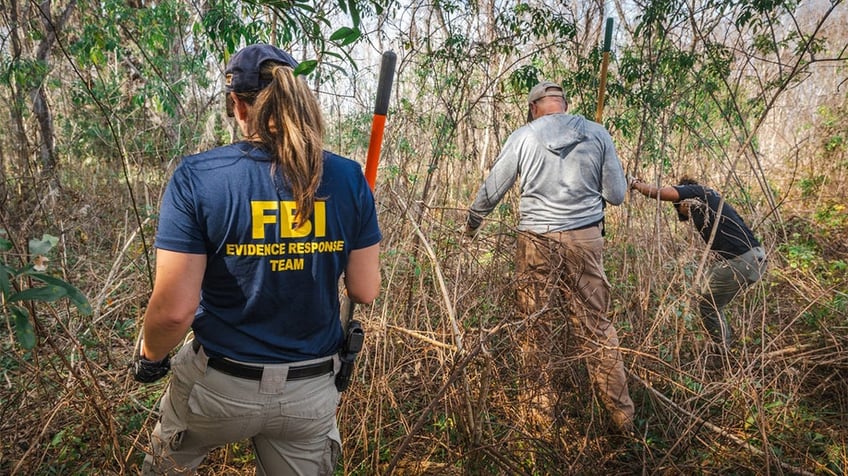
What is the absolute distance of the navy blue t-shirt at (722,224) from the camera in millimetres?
3305

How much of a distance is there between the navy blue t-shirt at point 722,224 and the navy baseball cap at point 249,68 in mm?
2921

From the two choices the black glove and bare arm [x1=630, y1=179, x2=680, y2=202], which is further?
bare arm [x1=630, y1=179, x2=680, y2=202]

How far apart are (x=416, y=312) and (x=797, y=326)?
3113 mm

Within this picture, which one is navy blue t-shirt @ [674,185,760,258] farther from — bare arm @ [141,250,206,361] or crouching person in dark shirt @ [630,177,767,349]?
bare arm @ [141,250,206,361]

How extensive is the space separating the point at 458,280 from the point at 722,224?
6.83 ft

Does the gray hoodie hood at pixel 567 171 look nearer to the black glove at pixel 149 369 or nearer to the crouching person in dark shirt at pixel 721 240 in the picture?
the crouching person in dark shirt at pixel 721 240

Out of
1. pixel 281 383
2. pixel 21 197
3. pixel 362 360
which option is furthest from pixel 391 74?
pixel 21 197

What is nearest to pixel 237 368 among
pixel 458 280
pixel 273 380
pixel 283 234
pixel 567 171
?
pixel 273 380

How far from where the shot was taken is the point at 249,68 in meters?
1.23

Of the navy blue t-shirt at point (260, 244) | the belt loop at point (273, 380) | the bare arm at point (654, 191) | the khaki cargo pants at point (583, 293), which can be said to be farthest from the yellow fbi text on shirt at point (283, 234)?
the bare arm at point (654, 191)

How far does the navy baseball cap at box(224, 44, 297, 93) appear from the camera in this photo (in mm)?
1231

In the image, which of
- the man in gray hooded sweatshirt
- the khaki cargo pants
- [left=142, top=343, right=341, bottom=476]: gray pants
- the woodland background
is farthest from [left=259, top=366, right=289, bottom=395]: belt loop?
the man in gray hooded sweatshirt

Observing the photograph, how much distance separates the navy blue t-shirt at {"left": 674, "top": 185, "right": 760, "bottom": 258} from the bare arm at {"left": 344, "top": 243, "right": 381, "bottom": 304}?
2.60 meters

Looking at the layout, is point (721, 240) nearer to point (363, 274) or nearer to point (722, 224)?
point (722, 224)
